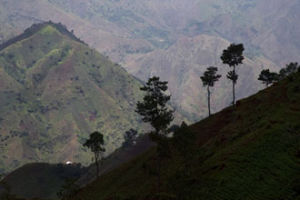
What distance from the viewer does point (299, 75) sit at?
101438 millimetres

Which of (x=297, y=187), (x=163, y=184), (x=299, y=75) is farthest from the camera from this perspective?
(x=299, y=75)

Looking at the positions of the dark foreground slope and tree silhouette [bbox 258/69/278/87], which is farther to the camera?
tree silhouette [bbox 258/69/278/87]

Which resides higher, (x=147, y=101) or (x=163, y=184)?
(x=147, y=101)

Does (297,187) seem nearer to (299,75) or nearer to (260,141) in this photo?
(260,141)

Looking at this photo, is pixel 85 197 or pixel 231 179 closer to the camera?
pixel 231 179

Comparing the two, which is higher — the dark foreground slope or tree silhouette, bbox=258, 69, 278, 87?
tree silhouette, bbox=258, 69, 278, 87

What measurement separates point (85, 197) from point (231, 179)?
86.3 metres

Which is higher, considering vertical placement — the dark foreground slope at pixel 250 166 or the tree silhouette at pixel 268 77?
the tree silhouette at pixel 268 77

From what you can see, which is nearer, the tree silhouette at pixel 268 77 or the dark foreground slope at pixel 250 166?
the dark foreground slope at pixel 250 166

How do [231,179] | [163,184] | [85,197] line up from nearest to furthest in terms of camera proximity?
[231,179]
[163,184]
[85,197]

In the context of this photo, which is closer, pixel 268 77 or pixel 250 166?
pixel 250 166

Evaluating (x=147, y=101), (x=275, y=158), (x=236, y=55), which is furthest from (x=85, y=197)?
(x=275, y=158)

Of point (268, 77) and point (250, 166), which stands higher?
point (268, 77)

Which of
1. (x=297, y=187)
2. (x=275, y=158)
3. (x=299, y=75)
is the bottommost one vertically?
(x=297, y=187)
